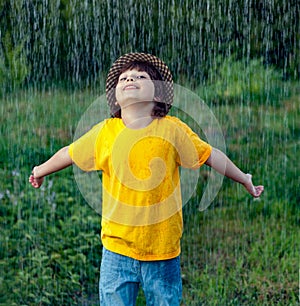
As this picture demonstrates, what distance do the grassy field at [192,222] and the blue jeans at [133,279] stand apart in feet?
6.96

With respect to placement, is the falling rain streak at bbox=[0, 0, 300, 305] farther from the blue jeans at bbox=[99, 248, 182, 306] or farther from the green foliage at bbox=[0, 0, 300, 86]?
the blue jeans at bbox=[99, 248, 182, 306]

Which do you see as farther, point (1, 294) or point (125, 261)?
point (1, 294)

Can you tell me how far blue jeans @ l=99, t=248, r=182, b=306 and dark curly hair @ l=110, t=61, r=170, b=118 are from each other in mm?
553

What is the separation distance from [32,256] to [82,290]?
1.36 ft

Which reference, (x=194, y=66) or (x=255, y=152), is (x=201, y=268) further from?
(x=194, y=66)

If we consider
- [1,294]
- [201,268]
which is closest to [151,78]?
[1,294]

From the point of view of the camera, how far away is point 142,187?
2.71m

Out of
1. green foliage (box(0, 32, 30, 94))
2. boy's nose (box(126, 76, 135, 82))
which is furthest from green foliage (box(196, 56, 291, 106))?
boy's nose (box(126, 76, 135, 82))

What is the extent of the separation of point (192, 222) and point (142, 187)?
131 inches

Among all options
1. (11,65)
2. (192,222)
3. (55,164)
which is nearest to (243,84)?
(192,222)

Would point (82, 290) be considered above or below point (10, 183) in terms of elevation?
below

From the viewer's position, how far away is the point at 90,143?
2.82 metres

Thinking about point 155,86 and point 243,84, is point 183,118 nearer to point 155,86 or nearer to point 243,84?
point 243,84

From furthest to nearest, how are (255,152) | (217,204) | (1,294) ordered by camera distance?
(255,152) → (217,204) → (1,294)
